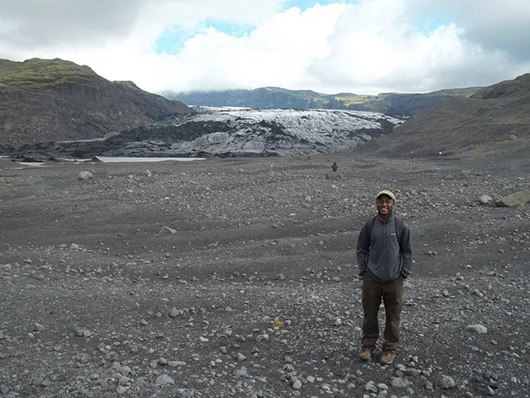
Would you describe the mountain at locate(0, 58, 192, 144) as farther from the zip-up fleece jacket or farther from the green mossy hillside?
the zip-up fleece jacket

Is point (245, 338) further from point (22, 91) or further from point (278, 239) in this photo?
point (22, 91)

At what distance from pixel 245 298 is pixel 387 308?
9.52ft

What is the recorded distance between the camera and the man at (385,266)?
17.3 feet

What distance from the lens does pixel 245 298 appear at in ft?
24.9

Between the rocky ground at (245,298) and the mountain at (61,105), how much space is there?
5657 centimetres

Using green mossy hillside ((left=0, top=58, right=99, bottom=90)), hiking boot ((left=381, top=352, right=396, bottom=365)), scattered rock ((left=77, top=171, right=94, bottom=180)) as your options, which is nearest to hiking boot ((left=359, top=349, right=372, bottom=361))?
hiking boot ((left=381, top=352, right=396, bottom=365))

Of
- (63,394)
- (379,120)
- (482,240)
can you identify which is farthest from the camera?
(379,120)

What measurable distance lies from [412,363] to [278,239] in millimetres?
6352

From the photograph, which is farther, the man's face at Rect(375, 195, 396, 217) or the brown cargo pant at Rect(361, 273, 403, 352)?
the brown cargo pant at Rect(361, 273, 403, 352)

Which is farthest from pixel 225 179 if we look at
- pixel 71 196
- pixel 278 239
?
pixel 278 239

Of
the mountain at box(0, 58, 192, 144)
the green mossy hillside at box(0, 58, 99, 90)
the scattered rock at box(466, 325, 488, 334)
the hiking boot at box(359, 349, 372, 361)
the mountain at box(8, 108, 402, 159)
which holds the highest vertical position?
the green mossy hillside at box(0, 58, 99, 90)

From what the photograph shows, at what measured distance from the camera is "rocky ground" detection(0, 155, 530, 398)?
508cm

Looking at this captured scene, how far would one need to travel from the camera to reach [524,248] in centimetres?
991

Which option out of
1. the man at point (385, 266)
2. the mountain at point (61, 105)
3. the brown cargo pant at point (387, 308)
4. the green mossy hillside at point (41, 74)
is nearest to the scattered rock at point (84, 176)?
the man at point (385, 266)
